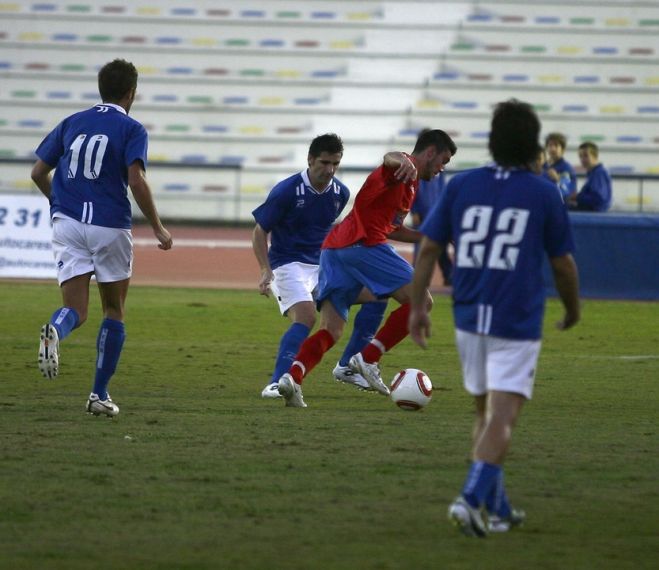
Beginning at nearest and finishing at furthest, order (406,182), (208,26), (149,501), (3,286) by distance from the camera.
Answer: (149,501), (406,182), (3,286), (208,26)

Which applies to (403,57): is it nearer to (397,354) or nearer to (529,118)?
(397,354)

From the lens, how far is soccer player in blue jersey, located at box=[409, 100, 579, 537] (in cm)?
514

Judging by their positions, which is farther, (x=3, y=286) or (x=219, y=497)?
(x=3, y=286)

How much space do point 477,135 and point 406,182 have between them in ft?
66.1

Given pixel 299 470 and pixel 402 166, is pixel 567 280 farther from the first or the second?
pixel 402 166

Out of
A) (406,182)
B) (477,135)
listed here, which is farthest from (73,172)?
(477,135)

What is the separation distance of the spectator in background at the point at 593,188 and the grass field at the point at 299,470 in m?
6.52

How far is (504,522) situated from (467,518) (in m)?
0.33

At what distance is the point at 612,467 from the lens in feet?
22.0

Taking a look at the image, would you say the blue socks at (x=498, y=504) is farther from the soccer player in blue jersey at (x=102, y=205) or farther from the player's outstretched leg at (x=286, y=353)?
the player's outstretched leg at (x=286, y=353)

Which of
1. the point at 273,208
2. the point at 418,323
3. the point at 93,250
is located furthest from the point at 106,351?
the point at 418,323

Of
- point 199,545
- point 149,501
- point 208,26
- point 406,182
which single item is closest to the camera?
point 199,545

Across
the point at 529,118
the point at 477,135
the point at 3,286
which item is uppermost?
the point at 529,118

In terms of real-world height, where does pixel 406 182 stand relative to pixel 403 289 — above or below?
above
